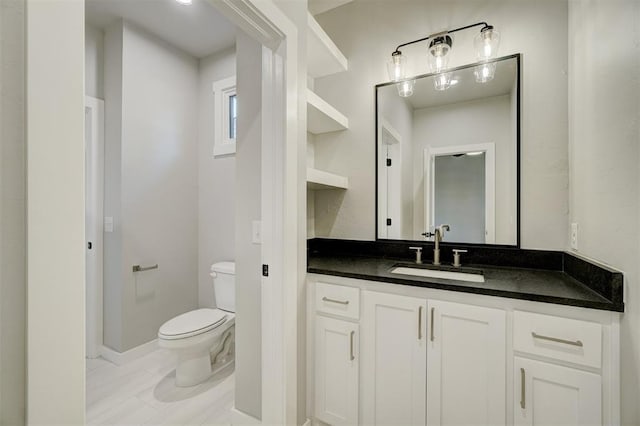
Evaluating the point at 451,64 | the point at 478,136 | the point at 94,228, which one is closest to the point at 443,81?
the point at 451,64

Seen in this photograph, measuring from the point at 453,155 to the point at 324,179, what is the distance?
81cm

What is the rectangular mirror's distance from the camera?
164 centimetres

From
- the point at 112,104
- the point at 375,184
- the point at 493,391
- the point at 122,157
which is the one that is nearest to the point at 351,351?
the point at 493,391

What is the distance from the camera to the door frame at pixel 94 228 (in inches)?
90.4

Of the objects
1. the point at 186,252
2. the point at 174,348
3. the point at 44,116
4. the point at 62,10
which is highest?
the point at 62,10

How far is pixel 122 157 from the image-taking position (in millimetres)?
2252

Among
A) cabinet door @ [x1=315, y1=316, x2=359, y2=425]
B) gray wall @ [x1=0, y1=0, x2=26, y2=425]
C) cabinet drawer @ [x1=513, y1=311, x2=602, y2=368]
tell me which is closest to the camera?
gray wall @ [x1=0, y1=0, x2=26, y2=425]

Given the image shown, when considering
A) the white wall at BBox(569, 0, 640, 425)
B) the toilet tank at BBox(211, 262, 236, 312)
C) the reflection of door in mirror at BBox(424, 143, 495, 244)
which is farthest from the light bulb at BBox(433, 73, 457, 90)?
the toilet tank at BBox(211, 262, 236, 312)

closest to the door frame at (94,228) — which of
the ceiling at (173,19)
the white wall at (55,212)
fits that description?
the ceiling at (173,19)

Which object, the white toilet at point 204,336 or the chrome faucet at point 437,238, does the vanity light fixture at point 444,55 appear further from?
the white toilet at point 204,336

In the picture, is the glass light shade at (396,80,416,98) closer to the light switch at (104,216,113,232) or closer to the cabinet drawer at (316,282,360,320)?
the cabinet drawer at (316,282,360,320)

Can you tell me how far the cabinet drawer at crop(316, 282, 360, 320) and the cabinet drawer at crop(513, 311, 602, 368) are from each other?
66cm

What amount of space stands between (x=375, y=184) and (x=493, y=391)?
1293mm

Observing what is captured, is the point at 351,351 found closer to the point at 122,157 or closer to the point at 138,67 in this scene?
the point at 122,157
